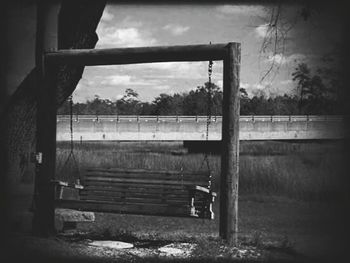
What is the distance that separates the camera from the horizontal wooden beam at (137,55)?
7215 millimetres

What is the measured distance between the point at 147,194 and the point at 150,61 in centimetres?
201

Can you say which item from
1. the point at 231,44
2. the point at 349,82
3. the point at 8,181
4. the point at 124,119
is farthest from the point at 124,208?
the point at 124,119

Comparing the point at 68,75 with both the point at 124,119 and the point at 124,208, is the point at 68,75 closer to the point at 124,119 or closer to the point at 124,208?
the point at 124,208

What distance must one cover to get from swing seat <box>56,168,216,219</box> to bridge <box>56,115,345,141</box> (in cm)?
2500

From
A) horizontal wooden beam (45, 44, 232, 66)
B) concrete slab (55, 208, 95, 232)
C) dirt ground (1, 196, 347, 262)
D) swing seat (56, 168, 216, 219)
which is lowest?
dirt ground (1, 196, 347, 262)

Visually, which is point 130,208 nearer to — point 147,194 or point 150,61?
point 147,194

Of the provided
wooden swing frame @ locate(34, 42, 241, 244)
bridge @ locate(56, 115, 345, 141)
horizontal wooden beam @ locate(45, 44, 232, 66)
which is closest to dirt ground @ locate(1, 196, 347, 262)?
wooden swing frame @ locate(34, 42, 241, 244)

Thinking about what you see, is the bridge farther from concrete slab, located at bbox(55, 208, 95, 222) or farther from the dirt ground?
concrete slab, located at bbox(55, 208, 95, 222)

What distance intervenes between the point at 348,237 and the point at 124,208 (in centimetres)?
324

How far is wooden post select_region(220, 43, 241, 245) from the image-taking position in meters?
7.22

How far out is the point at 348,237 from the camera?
8.43 m

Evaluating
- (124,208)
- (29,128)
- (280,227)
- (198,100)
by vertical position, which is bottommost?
(280,227)

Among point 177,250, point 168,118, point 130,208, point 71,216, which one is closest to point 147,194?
point 130,208

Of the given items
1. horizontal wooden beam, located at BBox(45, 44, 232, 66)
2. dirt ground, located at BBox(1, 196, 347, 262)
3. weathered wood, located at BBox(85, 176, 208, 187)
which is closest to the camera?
dirt ground, located at BBox(1, 196, 347, 262)
